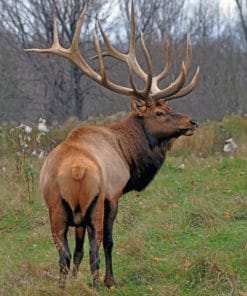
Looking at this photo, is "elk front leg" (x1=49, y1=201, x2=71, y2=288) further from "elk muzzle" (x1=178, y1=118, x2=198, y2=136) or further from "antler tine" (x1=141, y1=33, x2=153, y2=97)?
"elk muzzle" (x1=178, y1=118, x2=198, y2=136)

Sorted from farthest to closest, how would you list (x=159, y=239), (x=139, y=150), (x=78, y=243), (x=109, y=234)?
(x=159, y=239) → (x=139, y=150) → (x=109, y=234) → (x=78, y=243)

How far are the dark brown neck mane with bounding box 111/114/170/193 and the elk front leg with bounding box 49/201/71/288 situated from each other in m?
1.37

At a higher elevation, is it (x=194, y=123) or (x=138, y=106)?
(x=138, y=106)

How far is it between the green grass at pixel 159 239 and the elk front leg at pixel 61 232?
0.14 metres

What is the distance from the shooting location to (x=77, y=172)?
5.91m

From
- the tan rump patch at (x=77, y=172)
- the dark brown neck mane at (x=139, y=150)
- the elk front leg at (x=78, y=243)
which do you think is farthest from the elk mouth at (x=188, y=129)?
the tan rump patch at (x=77, y=172)

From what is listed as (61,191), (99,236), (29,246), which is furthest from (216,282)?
(29,246)

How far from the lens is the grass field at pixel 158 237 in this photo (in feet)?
21.2

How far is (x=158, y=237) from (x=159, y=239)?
0.21 ft

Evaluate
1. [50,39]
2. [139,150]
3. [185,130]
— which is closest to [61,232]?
[139,150]

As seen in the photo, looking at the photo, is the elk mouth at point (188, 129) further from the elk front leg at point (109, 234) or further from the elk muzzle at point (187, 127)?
the elk front leg at point (109, 234)

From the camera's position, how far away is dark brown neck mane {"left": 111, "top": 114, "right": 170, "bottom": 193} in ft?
24.3

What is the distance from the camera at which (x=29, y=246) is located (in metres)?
8.84

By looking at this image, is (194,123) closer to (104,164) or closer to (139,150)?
(139,150)
